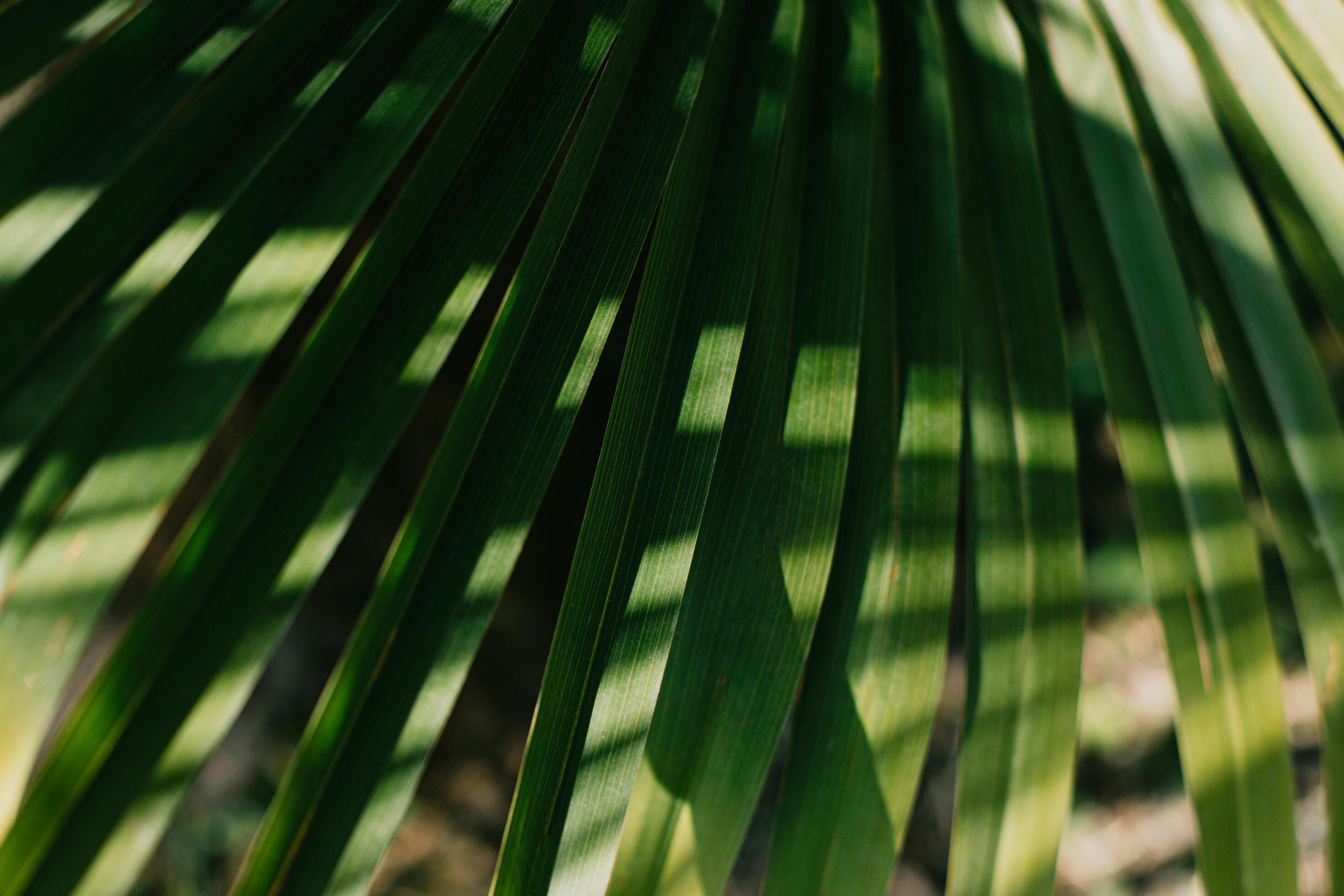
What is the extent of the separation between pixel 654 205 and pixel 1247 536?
0.45 m

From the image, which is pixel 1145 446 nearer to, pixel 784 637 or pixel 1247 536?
pixel 1247 536

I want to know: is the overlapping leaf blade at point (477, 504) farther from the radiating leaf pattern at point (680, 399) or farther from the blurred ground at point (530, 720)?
the blurred ground at point (530, 720)

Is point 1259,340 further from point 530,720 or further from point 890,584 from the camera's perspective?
point 530,720

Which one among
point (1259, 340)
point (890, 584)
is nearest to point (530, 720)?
point (890, 584)

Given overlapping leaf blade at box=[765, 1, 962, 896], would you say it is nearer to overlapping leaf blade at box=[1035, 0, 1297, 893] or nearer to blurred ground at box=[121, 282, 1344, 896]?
overlapping leaf blade at box=[1035, 0, 1297, 893]

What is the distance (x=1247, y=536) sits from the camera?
465 mm

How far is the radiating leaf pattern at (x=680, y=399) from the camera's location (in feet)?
0.98

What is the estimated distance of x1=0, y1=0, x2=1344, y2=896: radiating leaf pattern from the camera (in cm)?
30

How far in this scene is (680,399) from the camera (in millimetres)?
357

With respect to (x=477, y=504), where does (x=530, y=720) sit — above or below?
below

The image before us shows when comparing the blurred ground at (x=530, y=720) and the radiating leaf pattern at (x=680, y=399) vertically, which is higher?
the radiating leaf pattern at (x=680, y=399)

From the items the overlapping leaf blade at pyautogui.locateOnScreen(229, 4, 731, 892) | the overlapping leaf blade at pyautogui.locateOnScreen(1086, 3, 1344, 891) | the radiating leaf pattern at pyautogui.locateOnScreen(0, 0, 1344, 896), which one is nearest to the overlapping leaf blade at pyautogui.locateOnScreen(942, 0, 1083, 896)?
the radiating leaf pattern at pyautogui.locateOnScreen(0, 0, 1344, 896)

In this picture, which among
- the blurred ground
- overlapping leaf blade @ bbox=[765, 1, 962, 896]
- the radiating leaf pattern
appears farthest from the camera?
the blurred ground

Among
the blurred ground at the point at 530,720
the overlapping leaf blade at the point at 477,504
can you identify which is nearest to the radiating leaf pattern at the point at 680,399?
the overlapping leaf blade at the point at 477,504
